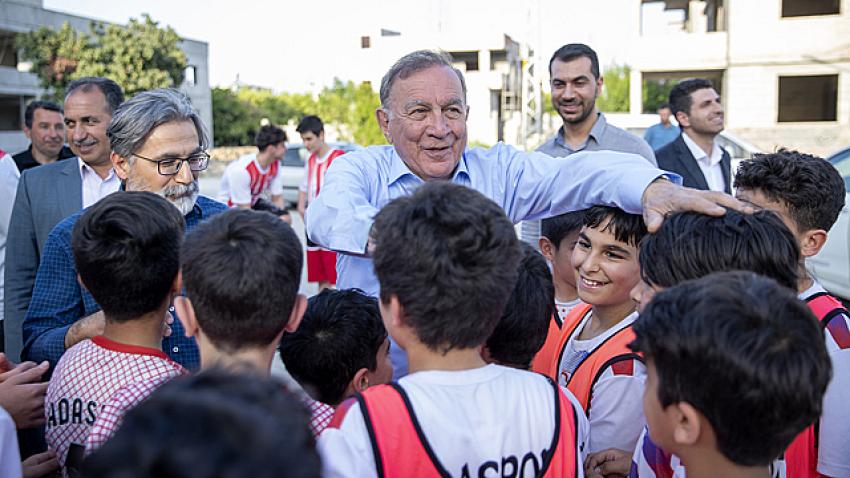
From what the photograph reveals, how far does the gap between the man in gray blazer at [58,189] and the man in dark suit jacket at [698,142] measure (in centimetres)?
400

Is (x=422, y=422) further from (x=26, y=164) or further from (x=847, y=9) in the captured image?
(x=847, y=9)

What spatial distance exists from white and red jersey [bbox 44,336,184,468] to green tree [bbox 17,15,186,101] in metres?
28.6

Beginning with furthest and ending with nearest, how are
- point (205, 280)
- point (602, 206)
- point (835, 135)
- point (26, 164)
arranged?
point (835, 135)
point (26, 164)
point (602, 206)
point (205, 280)

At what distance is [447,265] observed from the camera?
5.27ft

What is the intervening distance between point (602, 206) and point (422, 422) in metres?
1.25

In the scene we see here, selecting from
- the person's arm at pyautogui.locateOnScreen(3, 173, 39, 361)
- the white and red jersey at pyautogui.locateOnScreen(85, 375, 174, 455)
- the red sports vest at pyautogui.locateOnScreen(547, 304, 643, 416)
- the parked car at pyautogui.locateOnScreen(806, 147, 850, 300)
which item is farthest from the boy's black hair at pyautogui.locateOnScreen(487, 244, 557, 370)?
the parked car at pyautogui.locateOnScreen(806, 147, 850, 300)

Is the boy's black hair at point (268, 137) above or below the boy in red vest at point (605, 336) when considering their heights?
above

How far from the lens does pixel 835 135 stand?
76.6 ft

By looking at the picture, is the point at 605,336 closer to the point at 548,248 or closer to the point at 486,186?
the point at 486,186

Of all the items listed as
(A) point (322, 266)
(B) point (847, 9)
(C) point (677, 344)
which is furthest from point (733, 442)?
(B) point (847, 9)

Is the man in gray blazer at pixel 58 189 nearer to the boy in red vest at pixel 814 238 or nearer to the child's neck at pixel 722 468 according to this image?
the child's neck at pixel 722 468

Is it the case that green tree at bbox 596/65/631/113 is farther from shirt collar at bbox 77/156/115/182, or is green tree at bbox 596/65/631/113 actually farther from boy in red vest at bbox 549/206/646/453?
boy in red vest at bbox 549/206/646/453

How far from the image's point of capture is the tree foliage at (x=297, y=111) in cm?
3338

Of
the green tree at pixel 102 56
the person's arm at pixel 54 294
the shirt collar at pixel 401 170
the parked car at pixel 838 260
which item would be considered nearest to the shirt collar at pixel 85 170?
the person's arm at pixel 54 294
